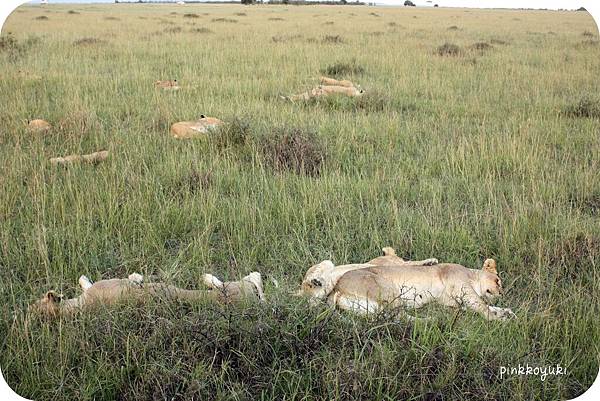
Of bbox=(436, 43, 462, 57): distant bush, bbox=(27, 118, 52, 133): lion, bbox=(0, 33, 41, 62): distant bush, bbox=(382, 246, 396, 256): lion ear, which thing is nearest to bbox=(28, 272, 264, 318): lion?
bbox=(382, 246, 396, 256): lion ear

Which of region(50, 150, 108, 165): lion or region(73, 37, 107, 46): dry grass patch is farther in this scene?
region(73, 37, 107, 46): dry grass patch

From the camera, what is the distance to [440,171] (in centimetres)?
542

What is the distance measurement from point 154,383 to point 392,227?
218 cm

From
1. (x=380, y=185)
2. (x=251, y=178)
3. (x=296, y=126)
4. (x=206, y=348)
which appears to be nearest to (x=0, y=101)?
(x=296, y=126)

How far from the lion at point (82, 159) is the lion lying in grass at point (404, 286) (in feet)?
10.2

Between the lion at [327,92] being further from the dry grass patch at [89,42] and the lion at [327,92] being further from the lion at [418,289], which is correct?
the dry grass patch at [89,42]

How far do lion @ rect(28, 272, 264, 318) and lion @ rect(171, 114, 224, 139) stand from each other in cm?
346

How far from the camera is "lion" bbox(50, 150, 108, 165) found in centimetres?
543

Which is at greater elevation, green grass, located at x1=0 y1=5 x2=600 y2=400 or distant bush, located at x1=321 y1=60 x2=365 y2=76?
distant bush, located at x1=321 y1=60 x2=365 y2=76

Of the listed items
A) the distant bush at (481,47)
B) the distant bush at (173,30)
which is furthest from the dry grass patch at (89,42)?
the distant bush at (481,47)

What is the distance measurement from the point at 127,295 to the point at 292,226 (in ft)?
4.93

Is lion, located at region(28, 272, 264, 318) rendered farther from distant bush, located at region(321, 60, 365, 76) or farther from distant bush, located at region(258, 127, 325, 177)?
distant bush, located at region(321, 60, 365, 76)

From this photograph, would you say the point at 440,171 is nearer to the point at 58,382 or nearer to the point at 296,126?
the point at 296,126

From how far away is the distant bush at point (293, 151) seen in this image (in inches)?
214
